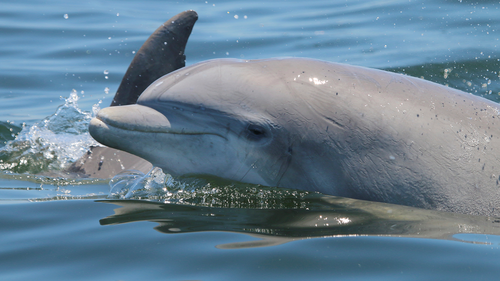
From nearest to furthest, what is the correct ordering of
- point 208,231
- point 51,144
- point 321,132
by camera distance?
point 208,231, point 321,132, point 51,144

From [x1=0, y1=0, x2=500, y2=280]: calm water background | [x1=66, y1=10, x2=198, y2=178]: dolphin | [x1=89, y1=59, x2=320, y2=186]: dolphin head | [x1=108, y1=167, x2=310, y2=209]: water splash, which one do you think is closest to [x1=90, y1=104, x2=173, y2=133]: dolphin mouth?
[x1=89, y1=59, x2=320, y2=186]: dolphin head

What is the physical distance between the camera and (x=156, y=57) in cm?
768

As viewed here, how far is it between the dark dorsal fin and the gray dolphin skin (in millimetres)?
2900

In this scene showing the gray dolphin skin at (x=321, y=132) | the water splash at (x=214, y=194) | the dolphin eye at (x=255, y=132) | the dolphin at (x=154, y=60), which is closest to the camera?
the gray dolphin skin at (x=321, y=132)

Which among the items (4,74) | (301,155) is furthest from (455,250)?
(4,74)

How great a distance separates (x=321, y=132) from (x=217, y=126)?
82 centimetres

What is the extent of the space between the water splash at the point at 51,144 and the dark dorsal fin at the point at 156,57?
3.01 ft

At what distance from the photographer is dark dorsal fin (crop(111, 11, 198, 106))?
303 inches

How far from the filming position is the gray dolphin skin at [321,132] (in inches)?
175

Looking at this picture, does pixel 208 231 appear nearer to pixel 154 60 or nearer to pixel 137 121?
pixel 137 121

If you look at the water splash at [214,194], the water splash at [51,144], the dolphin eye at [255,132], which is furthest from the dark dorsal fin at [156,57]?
the dolphin eye at [255,132]

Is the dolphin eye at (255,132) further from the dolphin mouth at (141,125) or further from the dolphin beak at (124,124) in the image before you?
the dolphin beak at (124,124)

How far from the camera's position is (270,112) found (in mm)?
4574

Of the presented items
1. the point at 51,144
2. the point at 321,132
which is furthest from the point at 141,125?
the point at 51,144
